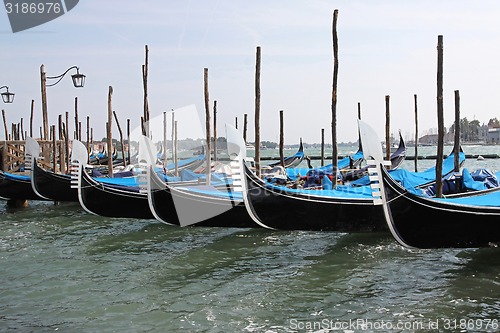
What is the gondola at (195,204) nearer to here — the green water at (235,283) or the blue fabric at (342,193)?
the green water at (235,283)

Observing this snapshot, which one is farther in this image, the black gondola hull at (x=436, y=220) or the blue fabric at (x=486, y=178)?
the blue fabric at (x=486, y=178)

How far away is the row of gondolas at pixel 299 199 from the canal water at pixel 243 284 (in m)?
0.31

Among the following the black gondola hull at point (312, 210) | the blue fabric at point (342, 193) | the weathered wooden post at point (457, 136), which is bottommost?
the black gondola hull at point (312, 210)

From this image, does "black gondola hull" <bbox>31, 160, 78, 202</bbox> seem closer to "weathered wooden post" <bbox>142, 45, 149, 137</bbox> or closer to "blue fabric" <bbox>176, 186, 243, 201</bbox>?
"weathered wooden post" <bbox>142, 45, 149, 137</bbox>

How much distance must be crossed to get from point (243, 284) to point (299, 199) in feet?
4.90

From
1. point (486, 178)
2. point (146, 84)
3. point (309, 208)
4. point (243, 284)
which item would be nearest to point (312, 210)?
point (309, 208)

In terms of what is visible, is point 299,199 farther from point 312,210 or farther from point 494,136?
point 494,136

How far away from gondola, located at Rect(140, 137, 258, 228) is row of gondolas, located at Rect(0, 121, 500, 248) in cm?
1

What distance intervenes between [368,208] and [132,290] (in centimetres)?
269

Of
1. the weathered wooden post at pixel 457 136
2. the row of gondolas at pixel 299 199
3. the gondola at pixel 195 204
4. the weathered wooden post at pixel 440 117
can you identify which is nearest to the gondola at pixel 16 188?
the row of gondolas at pixel 299 199

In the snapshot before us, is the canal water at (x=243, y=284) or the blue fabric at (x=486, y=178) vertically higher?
the blue fabric at (x=486, y=178)

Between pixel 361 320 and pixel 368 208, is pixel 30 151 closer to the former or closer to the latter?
pixel 368 208

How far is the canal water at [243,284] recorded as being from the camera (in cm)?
369

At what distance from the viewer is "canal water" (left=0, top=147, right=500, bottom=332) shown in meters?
3.69
